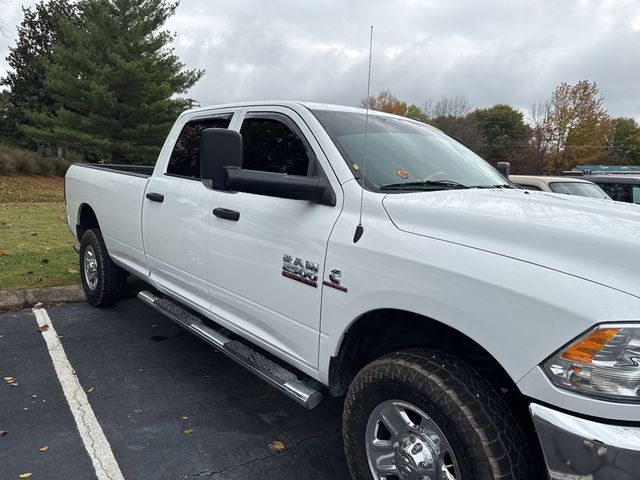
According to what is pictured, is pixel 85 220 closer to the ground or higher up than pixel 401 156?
closer to the ground

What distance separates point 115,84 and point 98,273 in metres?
23.7

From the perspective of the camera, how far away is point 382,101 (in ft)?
133

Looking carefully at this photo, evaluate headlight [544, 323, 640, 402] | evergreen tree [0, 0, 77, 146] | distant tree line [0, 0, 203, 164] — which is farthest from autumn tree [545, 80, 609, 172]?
headlight [544, 323, 640, 402]

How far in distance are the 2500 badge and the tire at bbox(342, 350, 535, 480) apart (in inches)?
21.1

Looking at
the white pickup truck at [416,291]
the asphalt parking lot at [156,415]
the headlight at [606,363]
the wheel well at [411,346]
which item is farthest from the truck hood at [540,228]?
the asphalt parking lot at [156,415]

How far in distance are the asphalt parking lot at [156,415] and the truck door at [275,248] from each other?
635mm

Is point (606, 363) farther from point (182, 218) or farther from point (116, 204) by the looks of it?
point (116, 204)

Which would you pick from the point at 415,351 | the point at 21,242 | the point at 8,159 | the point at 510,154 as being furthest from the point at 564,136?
the point at 415,351

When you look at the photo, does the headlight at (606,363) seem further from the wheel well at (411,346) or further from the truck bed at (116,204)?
the truck bed at (116,204)

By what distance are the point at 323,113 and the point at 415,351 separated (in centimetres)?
158

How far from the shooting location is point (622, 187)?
10.3 meters

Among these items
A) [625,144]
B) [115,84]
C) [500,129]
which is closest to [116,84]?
[115,84]

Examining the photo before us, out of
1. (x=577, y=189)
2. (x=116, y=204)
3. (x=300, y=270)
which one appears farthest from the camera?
(x=577, y=189)

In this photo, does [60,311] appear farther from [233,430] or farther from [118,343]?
[233,430]
